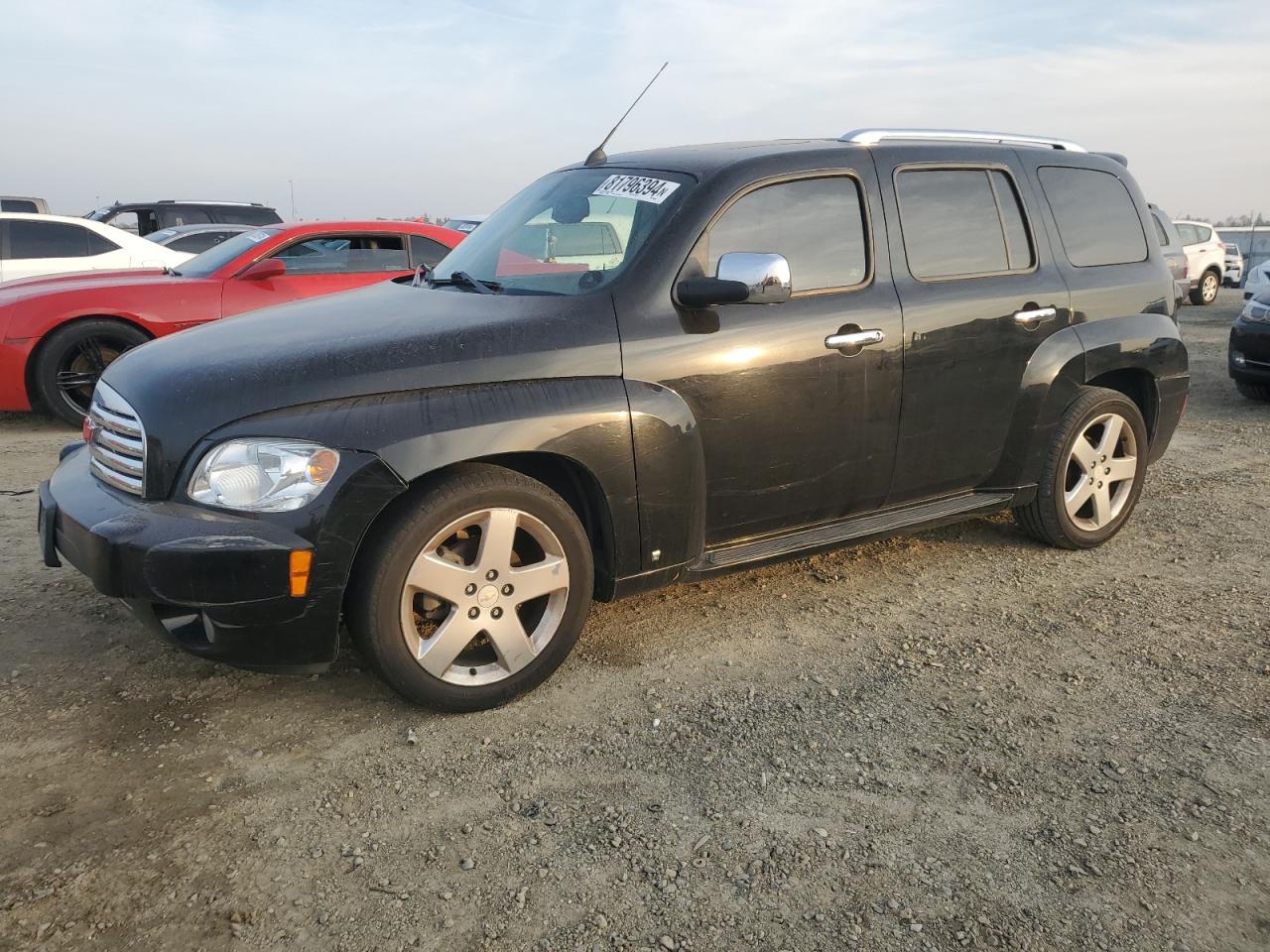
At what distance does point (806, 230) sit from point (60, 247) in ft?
30.1

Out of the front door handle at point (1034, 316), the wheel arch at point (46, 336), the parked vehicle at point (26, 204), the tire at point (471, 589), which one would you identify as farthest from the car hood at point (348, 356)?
Answer: the parked vehicle at point (26, 204)

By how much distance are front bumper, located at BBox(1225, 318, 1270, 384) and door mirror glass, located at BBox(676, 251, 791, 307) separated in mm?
6729

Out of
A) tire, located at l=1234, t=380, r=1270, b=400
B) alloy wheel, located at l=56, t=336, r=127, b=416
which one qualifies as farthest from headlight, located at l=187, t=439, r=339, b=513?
tire, located at l=1234, t=380, r=1270, b=400

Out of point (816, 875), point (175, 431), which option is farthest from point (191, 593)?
point (816, 875)

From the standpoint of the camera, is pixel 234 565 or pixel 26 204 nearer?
pixel 234 565

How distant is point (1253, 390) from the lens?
8.58 m

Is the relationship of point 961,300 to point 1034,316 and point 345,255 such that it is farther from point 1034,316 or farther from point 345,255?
point 345,255

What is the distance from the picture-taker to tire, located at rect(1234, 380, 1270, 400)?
8.46 meters

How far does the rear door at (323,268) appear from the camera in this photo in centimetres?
735

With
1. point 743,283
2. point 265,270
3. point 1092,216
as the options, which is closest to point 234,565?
point 743,283

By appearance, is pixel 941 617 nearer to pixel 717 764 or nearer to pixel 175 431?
pixel 717 764

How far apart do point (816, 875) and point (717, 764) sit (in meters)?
0.54

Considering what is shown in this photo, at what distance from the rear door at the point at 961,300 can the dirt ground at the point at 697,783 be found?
638mm

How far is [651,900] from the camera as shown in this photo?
2.36m
